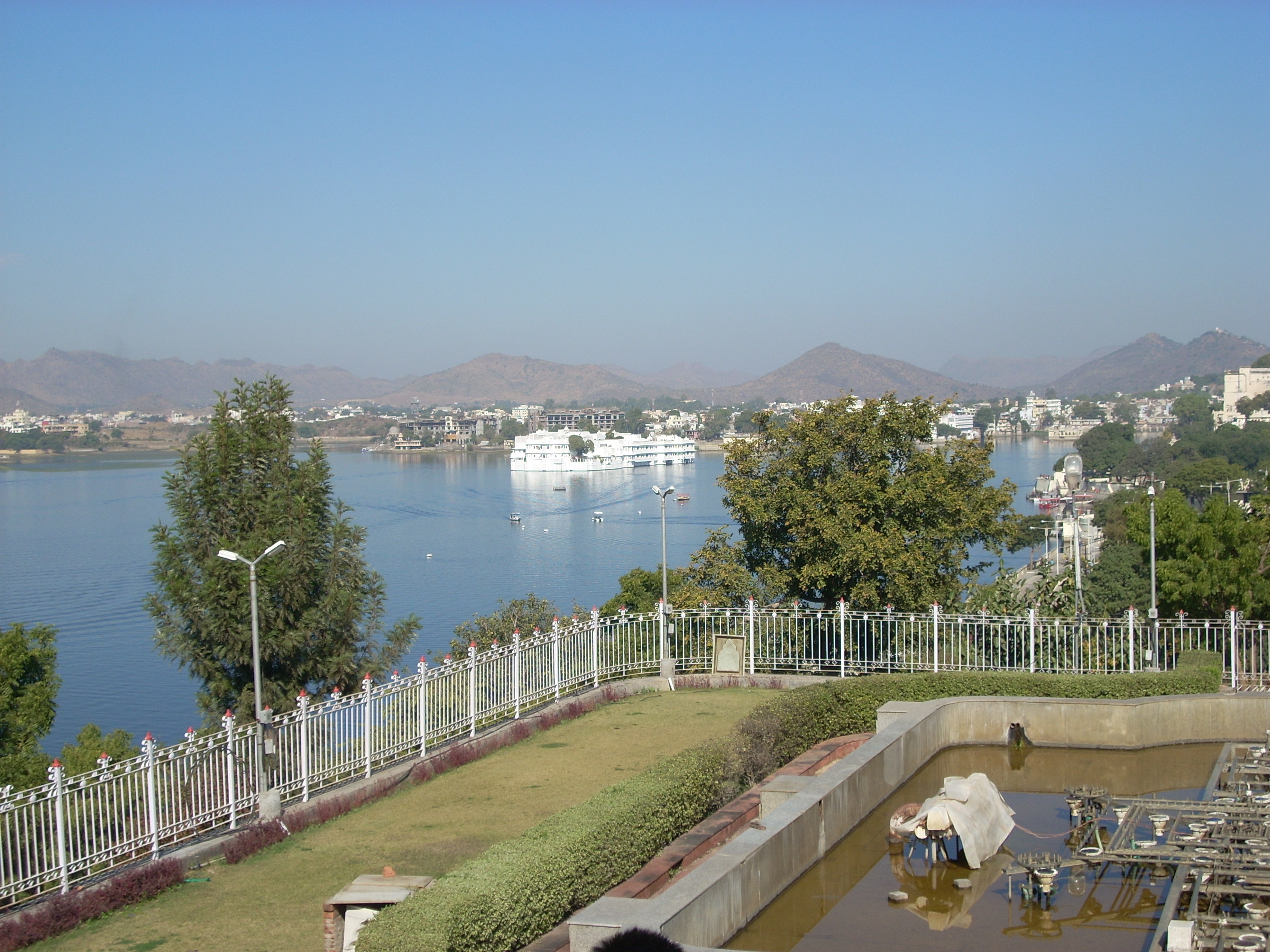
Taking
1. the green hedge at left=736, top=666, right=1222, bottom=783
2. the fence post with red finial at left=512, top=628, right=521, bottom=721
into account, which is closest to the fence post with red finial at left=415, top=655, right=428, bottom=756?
the fence post with red finial at left=512, top=628, right=521, bottom=721

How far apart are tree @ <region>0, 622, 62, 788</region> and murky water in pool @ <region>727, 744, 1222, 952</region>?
16028 mm

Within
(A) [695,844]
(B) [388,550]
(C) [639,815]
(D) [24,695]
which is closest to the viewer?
(C) [639,815]

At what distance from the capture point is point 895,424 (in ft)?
66.5

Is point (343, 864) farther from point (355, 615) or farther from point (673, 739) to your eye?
point (355, 615)

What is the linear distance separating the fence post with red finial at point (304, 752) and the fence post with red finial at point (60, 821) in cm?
220

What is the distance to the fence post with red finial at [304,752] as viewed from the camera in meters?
9.68

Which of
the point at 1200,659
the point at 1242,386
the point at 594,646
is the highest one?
the point at 1242,386

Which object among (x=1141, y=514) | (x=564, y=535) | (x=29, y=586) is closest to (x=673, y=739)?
(x=1141, y=514)

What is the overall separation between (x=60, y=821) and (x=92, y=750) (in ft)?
56.1

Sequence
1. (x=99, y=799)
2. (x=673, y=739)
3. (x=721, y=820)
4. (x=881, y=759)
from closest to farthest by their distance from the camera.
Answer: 1. (x=99, y=799)
2. (x=721, y=820)
3. (x=881, y=759)
4. (x=673, y=739)

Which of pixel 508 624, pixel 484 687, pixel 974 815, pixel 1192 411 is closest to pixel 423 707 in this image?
pixel 484 687

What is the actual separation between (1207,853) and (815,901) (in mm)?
2512

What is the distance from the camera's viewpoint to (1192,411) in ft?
575

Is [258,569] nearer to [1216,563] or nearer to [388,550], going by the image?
[1216,563]
